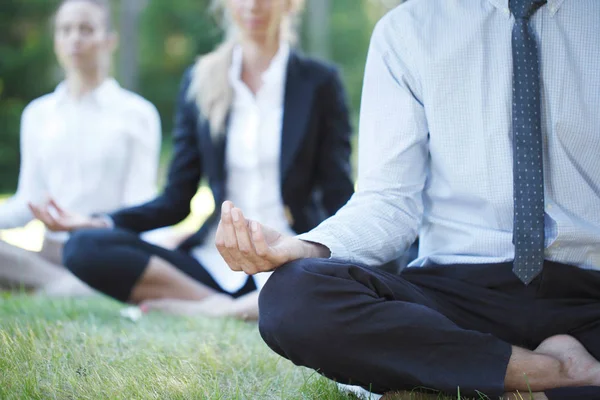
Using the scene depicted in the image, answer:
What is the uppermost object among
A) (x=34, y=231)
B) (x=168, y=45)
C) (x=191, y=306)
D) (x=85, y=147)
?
(x=85, y=147)

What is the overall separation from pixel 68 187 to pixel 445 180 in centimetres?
302

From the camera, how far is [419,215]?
265 centimetres

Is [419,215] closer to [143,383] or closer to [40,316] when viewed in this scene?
[143,383]

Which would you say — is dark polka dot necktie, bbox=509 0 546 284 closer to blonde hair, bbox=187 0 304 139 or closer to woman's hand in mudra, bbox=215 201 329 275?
woman's hand in mudra, bbox=215 201 329 275

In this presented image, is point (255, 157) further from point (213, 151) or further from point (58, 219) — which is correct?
point (58, 219)

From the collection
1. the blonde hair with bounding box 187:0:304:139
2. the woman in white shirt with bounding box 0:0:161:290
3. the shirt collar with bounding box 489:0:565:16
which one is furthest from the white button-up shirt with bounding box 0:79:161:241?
the shirt collar with bounding box 489:0:565:16

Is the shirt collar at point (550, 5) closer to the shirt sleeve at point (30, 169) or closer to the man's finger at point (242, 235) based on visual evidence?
the man's finger at point (242, 235)

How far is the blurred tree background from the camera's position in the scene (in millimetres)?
17578

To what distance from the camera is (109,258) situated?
3951 mm

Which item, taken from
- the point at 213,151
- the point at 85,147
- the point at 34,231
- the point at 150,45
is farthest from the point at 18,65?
the point at 213,151

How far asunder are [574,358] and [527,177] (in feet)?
1.61

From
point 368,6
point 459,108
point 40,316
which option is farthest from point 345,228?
point 368,6

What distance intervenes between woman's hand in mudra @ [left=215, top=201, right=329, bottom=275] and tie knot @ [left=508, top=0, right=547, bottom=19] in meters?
0.94

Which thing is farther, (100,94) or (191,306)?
(100,94)
